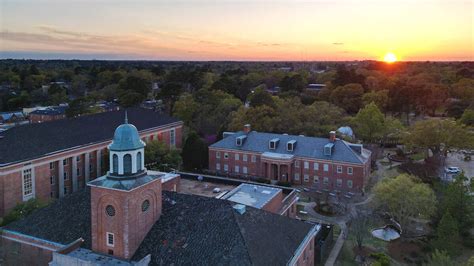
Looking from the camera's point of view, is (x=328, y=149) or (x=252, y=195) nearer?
(x=252, y=195)

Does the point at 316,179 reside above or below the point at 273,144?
below

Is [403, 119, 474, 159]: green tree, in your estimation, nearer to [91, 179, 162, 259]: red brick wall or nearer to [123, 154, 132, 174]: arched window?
[91, 179, 162, 259]: red brick wall

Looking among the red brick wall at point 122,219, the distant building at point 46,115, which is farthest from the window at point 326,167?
the distant building at point 46,115

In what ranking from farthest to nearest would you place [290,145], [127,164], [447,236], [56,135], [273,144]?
[273,144], [290,145], [56,135], [447,236], [127,164]

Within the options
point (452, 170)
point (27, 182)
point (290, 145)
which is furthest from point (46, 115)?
point (452, 170)

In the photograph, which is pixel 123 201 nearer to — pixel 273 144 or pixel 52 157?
pixel 52 157

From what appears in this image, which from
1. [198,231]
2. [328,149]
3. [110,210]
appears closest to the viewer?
[110,210]

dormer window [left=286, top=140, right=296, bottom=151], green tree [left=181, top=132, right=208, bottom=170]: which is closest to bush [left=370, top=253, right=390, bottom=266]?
dormer window [left=286, top=140, right=296, bottom=151]

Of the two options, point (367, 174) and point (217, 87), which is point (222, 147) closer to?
point (367, 174)
